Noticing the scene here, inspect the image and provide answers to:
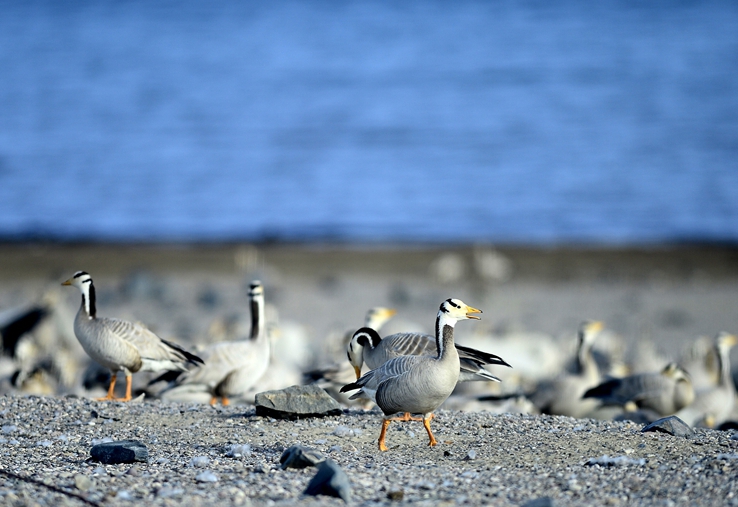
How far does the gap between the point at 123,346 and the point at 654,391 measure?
5.63 meters

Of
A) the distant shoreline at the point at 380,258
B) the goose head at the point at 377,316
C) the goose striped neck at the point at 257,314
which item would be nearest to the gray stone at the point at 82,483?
the goose striped neck at the point at 257,314

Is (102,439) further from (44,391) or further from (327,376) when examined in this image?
(44,391)

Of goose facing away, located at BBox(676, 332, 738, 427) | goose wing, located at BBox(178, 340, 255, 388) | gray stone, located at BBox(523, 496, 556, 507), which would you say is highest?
gray stone, located at BBox(523, 496, 556, 507)

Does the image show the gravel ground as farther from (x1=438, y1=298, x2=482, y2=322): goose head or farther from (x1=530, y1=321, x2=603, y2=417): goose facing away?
(x1=530, y1=321, x2=603, y2=417): goose facing away

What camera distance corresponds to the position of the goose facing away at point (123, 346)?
29.2ft

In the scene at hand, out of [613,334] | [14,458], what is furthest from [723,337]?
[14,458]

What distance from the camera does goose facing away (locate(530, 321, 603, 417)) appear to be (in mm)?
10484

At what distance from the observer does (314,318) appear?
695 inches

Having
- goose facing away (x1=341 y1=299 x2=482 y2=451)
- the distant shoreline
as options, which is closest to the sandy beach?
goose facing away (x1=341 y1=299 x2=482 y2=451)

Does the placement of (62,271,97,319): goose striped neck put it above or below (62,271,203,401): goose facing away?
above

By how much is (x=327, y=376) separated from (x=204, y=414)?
1.68 metres

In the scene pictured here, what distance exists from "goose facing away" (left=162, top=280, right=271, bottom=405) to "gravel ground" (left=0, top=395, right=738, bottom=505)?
0.97 meters

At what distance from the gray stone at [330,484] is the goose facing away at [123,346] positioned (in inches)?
152

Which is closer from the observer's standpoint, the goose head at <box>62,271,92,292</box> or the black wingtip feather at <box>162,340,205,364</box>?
the black wingtip feather at <box>162,340,205,364</box>
